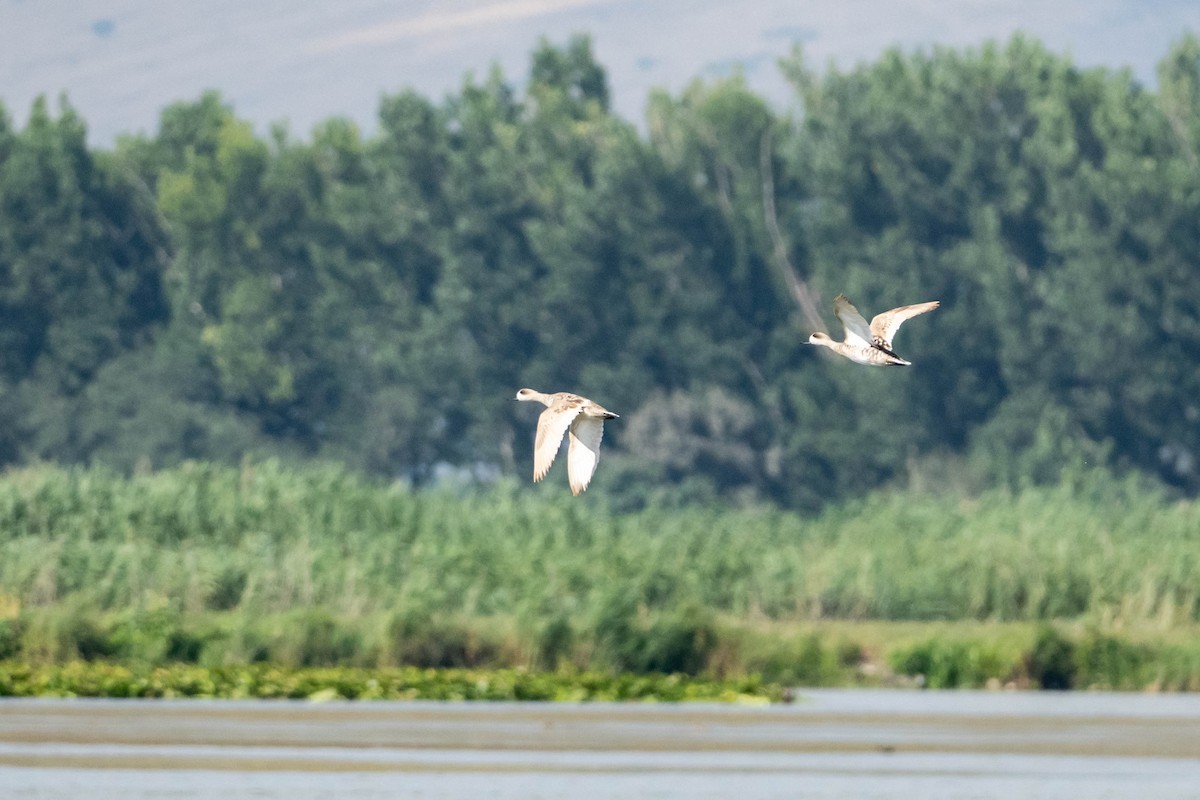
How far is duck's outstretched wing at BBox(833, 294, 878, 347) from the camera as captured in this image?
14445mm

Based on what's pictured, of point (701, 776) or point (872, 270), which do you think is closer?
point (701, 776)

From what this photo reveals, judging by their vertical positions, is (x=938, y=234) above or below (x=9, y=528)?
above

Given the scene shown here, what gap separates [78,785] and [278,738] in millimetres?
3989

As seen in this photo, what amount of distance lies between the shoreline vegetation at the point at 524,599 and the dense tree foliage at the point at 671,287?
18227 millimetres

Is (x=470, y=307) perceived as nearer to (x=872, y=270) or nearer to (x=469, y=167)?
(x=469, y=167)

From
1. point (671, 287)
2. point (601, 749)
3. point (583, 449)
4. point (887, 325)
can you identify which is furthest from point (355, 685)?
point (671, 287)

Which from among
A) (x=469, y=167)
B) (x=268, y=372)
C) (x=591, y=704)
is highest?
(x=469, y=167)

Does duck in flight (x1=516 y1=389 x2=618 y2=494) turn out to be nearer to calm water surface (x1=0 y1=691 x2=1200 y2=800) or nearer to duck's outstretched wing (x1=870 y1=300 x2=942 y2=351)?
duck's outstretched wing (x1=870 y1=300 x2=942 y2=351)

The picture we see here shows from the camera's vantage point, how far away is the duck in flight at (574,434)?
1358cm

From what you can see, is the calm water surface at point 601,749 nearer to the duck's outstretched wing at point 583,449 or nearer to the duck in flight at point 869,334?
the duck in flight at point 869,334

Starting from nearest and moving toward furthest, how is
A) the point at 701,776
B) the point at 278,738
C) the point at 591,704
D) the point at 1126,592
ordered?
the point at 701,776 < the point at 278,738 < the point at 591,704 < the point at 1126,592

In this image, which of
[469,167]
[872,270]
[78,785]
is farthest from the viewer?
[469,167]

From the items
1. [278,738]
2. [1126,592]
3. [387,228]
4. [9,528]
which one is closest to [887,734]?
[278,738]

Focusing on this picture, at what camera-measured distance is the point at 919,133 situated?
64.9 m
